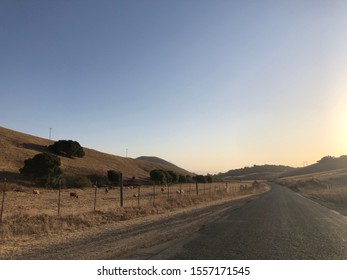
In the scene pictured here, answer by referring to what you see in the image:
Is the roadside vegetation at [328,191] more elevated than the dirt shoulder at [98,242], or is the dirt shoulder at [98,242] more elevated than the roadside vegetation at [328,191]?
the roadside vegetation at [328,191]

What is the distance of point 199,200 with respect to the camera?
35.0m

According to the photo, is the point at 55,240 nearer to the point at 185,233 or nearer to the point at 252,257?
the point at 185,233

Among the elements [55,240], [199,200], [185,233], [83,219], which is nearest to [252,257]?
[185,233]

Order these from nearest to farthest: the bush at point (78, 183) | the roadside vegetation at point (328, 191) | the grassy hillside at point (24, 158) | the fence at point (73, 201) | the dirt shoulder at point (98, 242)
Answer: the dirt shoulder at point (98, 242), the fence at point (73, 201), the roadside vegetation at point (328, 191), the bush at point (78, 183), the grassy hillside at point (24, 158)

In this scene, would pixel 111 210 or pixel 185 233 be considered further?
pixel 111 210

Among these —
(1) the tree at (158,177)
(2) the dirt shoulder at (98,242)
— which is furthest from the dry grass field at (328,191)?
(1) the tree at (158,177)

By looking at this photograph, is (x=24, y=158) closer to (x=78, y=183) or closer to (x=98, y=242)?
(x=78, y=183)

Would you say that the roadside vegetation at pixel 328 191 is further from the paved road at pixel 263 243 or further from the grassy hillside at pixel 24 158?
the grassy hillside at pixel 24 158

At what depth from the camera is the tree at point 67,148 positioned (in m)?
76.1

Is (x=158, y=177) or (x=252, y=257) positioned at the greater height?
(x=158, y=177)

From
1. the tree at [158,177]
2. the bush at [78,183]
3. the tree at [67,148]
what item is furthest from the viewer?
the tree at [158,177]
